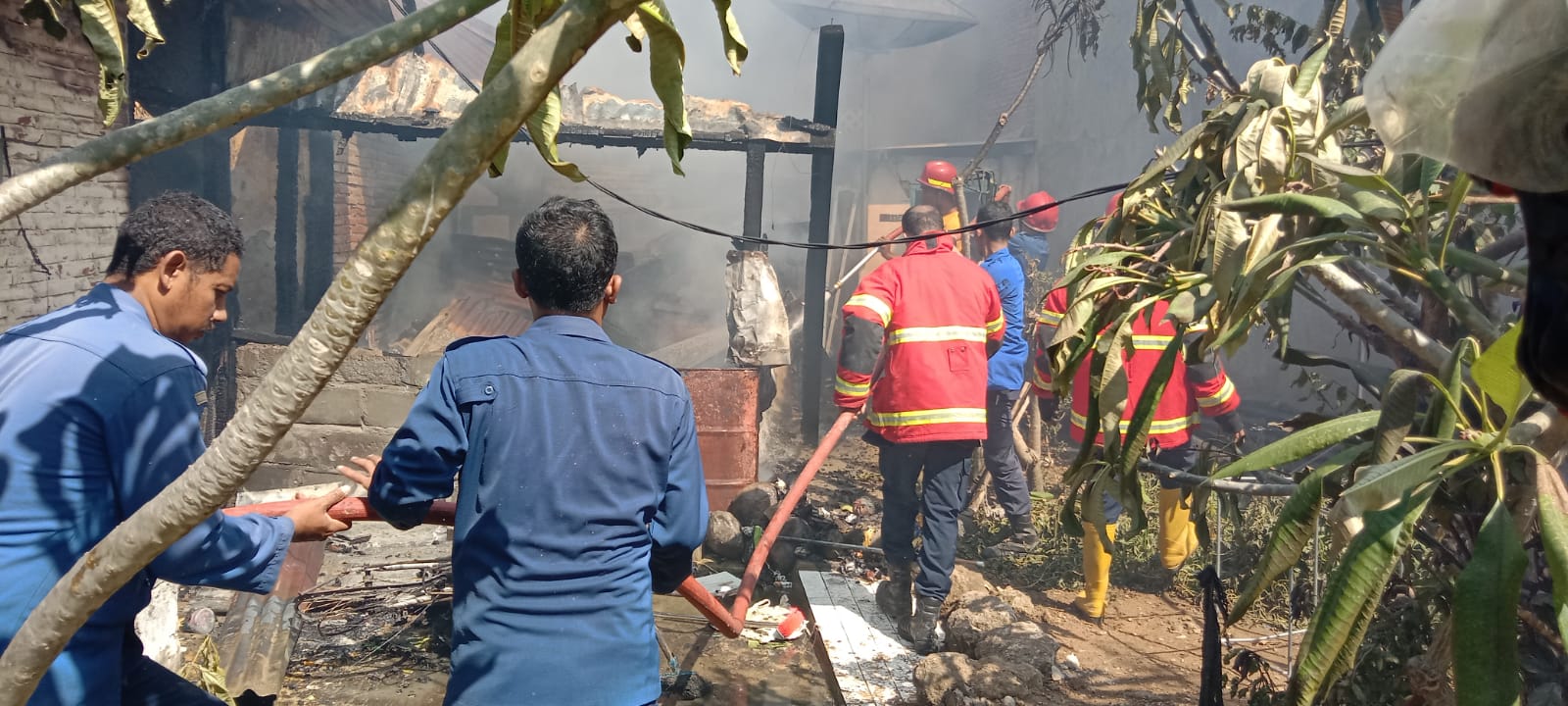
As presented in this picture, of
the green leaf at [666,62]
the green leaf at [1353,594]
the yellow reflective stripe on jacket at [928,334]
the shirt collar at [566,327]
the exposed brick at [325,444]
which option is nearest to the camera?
the green leaf at [666,62]

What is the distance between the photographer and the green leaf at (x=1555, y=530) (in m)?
1.26

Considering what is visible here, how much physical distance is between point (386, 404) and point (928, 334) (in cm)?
401

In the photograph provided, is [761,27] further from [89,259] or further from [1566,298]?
[1566,298]

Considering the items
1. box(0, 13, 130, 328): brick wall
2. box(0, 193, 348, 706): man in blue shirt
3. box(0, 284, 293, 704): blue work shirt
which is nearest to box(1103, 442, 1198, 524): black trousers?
box(0, 193, 348, 706): man in blue shirt

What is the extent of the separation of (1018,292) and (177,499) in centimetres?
603

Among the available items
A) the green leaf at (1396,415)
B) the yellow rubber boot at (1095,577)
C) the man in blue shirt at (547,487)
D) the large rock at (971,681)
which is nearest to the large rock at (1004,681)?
the large rock at (971,681)

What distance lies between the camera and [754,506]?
654cm

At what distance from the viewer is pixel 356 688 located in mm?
4312

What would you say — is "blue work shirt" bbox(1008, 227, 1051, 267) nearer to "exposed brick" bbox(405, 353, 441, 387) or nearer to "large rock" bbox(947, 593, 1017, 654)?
"large rock" bbox(947, 593, 1017, 654)

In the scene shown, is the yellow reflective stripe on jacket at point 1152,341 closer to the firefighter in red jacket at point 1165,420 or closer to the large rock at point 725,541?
the firefighter in red jacket at point 1165,420

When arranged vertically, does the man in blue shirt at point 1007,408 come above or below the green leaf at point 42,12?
below

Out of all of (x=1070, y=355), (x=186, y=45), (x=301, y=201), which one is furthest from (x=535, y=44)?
(x=301, y=201)

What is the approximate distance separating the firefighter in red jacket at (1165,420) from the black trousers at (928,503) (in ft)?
2.49

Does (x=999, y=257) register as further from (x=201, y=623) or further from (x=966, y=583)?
(x=201, y=623)
